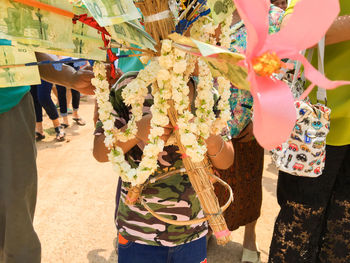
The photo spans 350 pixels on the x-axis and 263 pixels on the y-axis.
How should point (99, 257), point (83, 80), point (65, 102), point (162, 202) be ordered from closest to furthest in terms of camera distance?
point (162, 202)
point (83, 80)
point (99, 257)
point (65, 102)

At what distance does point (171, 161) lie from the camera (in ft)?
4.34

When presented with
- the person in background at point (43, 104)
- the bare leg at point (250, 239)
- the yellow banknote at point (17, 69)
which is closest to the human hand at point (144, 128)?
the yellow banknote at point (17, 69)

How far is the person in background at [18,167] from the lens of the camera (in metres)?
1.76

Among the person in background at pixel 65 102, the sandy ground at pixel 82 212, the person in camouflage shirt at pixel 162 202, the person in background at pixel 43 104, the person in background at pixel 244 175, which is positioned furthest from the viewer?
the person in background at pixel 65 102

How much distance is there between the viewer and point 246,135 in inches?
79.7

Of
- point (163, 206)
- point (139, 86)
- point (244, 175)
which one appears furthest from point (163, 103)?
point (244, 175)

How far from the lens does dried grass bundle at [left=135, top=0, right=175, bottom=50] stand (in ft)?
3.18

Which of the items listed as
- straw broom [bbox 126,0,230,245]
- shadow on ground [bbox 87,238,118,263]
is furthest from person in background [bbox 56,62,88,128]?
straw broom [bbox 126,0,230,245]

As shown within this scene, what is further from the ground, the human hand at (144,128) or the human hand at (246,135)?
the human hand at (144,128)

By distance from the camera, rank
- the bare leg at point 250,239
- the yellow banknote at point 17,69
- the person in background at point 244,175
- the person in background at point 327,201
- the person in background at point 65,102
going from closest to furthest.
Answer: the yellow banknote at point 17,69
the person in background at point 327,201
the person in background at point 244,175
the bare leg at point 250,239
the person in background at point 65,102

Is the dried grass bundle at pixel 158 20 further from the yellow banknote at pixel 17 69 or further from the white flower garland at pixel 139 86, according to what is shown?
the yellow banknote at pixel 17 69

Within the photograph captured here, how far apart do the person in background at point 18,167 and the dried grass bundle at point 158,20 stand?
31.9 inches

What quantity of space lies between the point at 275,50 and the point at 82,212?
3011 mm

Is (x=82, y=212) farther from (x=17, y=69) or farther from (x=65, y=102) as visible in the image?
(x=65, y=102)
